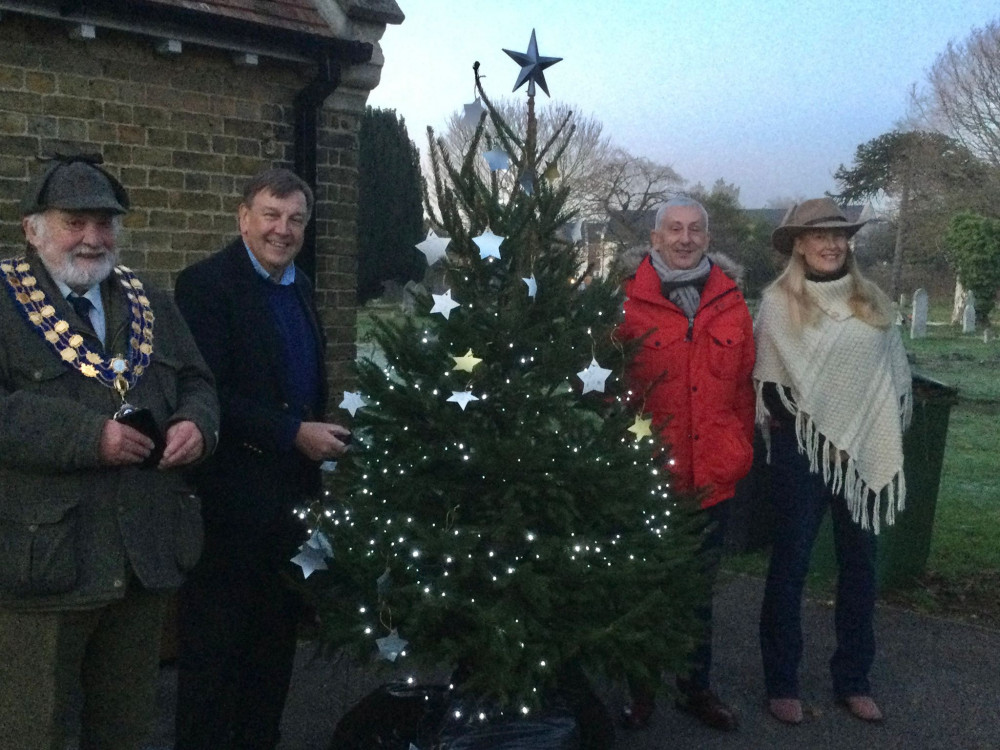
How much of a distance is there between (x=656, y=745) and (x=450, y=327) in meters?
1.97

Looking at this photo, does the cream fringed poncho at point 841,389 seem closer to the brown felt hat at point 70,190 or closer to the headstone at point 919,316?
the brown felt hat at point 70,190

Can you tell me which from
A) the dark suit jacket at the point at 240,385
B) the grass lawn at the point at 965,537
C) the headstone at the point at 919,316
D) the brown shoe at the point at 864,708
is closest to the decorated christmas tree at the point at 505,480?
the dark suit jacket at the point at 240,385

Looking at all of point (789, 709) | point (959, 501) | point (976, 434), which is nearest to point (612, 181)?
point (976, 434)

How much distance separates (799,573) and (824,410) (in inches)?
26.6

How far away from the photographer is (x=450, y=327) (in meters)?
3.34

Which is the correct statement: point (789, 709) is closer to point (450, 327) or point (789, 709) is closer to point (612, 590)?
point (612, 590)

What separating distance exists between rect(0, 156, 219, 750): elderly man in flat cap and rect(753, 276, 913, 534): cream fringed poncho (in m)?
2.31

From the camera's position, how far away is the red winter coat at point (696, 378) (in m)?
3.92

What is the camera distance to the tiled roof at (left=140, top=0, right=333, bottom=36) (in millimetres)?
5121

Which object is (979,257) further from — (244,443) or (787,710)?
(244,443)

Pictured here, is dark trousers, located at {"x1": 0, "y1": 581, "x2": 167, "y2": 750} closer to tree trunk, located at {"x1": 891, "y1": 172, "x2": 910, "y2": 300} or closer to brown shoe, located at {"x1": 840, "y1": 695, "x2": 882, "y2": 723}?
brown shoe, located at {"x1": 840, "y1": 695, "x2": 882, "y2": 723}

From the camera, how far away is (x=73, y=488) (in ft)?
8.72

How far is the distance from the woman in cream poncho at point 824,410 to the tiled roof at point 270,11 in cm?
285

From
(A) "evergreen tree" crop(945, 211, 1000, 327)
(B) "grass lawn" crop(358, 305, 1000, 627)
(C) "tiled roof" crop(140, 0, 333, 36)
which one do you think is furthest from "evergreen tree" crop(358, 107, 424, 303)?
(C) "tiled roof" crop(140, 0, 333, 36)
